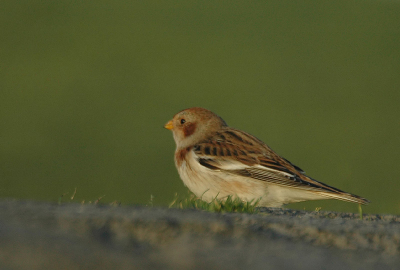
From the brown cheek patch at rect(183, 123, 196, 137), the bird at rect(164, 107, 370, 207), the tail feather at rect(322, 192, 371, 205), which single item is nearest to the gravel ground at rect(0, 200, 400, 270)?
the tail feather at rect(322, 192, 371, 205)

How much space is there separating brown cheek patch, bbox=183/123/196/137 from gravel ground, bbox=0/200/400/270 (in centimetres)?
402

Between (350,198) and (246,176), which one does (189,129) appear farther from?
(350,198)

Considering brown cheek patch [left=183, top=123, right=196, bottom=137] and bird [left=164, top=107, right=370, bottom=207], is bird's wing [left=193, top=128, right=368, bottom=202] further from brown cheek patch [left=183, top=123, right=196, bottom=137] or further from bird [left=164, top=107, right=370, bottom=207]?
brown cheek patch [left=183, top=123, right=196, bottom=137]

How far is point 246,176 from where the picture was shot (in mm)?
7477

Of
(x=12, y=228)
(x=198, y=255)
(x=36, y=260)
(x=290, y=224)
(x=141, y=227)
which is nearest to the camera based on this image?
(x=36, y=260)

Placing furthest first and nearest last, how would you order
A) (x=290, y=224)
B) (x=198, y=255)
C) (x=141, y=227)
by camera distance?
1. (x=290, y=224)
2. (x=141, y=227)
3. (x=198, y=255)

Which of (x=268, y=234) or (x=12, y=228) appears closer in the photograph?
(x=12, y=228)

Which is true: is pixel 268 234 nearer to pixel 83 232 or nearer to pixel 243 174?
pixel 83 232

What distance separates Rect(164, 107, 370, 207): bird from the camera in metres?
7.45

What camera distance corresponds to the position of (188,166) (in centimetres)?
780

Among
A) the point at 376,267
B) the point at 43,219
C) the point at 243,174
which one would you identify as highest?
the point at 243,174

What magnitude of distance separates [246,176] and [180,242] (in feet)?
13.6

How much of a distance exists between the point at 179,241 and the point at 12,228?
0.95 m

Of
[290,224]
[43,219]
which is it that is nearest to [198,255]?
[43,219]
